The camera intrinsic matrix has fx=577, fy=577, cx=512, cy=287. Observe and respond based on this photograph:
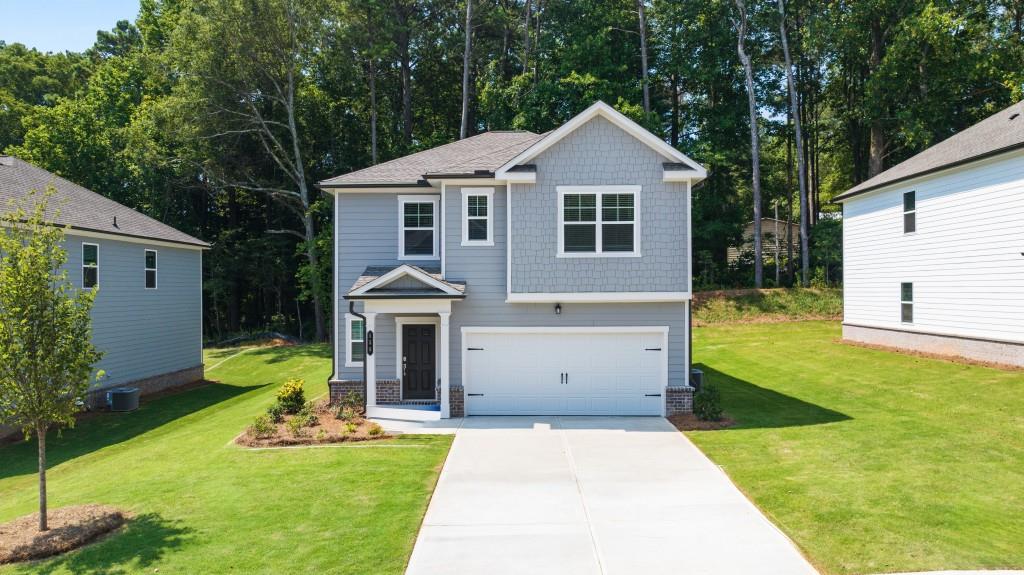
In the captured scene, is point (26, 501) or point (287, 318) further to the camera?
point (287, 318)

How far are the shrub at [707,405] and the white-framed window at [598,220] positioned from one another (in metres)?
3.77

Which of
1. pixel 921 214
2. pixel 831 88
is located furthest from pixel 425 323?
pixel 831 88

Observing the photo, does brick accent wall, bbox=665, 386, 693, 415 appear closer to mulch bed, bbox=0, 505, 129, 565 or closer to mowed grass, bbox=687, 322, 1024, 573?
mowed grass, bbox=687, 322, 1024, 573

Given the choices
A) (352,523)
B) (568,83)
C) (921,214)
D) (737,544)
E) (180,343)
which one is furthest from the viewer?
(568,83)

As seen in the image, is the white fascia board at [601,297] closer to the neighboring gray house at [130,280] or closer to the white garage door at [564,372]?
the white garage door at [564,372]

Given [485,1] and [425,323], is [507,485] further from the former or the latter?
[485,1]

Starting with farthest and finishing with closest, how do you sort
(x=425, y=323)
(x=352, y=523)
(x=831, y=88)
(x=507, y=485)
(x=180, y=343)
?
(x=831, y=88) < (x=180, y=343) < (x=425, y=323) < (x=507, y=485) < (x=352, y=523)

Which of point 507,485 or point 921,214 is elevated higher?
point 921,214

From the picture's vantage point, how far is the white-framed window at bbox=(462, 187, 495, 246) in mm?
13977

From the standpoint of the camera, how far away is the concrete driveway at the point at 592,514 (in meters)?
6.62

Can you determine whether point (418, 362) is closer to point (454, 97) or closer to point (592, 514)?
point (592, 514)

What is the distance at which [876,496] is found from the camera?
820 cm

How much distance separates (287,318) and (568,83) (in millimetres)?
22997

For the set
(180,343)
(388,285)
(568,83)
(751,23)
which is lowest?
(180,343)
